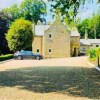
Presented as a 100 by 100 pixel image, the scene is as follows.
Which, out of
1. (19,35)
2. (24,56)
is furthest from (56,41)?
(24,56)

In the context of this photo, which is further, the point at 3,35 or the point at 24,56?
the point at 3,35

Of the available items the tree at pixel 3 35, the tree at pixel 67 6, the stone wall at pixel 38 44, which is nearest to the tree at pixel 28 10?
the stone wall at pixel 38 44

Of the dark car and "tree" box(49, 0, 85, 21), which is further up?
"tree" box(49, 0, 85, 21)

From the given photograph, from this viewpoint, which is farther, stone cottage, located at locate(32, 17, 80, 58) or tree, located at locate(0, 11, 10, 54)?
stone cottage, located at locate(32, 17, 80, 58)

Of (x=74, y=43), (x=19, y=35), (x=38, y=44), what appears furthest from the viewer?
(x=74, y=43)

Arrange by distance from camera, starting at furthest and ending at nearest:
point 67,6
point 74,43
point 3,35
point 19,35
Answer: point 74,43 → point 3,35 → point 19,35 → point 67,6

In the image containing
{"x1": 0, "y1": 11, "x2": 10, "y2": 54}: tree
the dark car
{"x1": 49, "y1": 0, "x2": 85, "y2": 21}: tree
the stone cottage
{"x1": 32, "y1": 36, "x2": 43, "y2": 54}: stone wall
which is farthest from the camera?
{"x1": 32, "y1": 36, "x2": 43, "y2": 54}: stone wall

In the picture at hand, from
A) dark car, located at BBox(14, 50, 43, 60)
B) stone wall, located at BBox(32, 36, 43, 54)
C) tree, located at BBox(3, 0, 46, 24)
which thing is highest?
tree, located at BBox(3, 0, 46, 24)

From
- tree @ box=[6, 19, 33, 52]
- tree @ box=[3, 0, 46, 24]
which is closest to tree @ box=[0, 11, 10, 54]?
tree @ box=[6, 19, 33, 52]

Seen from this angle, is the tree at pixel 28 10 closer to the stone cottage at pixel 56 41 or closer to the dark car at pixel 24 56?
the stone cottage at pixel 56 41

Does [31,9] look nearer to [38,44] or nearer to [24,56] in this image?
[38,44]

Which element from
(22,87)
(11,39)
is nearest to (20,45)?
(11,39)

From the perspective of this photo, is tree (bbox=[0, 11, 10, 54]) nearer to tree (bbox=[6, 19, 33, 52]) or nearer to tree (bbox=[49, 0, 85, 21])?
tree (bbox=[6, 19, 33, 52])

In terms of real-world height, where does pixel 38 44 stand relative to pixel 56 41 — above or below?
below
